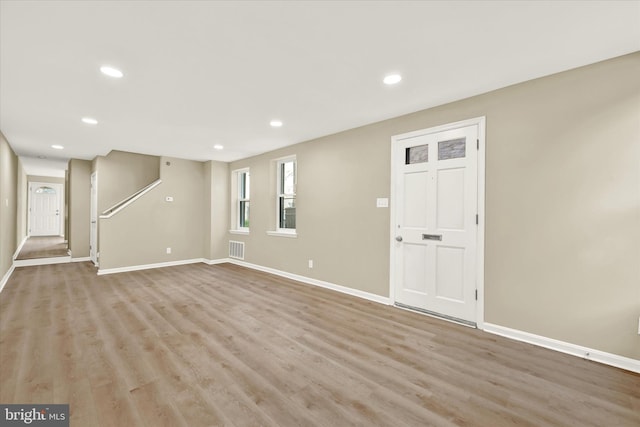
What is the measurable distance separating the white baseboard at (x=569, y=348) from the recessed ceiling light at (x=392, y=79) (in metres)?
2.63

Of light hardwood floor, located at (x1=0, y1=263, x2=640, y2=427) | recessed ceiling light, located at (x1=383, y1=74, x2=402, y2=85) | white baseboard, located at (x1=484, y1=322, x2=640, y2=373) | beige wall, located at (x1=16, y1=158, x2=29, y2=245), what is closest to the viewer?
light hardwood floor, located at (x1=0, y1=263, x2=640, y2=427)

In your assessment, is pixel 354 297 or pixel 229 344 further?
pixel 354 297

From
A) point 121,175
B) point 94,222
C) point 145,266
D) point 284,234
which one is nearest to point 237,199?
point 284,234

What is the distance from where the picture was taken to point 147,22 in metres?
1.86

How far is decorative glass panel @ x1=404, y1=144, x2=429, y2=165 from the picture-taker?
3.46 meters

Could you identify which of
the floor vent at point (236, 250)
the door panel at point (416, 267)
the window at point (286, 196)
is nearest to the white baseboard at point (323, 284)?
the floor vent at point (236, 250)

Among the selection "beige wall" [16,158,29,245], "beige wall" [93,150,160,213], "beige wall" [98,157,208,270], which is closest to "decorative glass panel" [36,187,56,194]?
"beige wall" [16,158,29,245]

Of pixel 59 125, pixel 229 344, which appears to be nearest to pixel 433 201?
pixel 229 344

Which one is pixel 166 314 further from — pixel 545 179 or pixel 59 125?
pixel 545 179

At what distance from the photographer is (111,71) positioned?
2.51 meters

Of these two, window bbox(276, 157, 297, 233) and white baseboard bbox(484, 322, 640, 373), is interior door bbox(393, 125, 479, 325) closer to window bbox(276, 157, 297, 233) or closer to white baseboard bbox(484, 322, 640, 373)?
→ white baseboard bbox(484, 322, 640, 373)

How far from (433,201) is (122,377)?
3377 mm

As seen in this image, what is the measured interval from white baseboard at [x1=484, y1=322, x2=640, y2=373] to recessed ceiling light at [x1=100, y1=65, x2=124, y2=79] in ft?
14.1

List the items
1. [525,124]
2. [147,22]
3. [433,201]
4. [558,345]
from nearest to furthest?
[147,22], [558,345], [525,124], [433,201]
